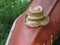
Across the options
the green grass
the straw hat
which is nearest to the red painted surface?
the straw hat

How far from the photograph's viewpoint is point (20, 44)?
77.5 inches

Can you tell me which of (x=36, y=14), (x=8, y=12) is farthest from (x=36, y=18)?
(x=8, y=12)

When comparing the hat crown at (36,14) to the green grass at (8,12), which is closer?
the hat crown at (36,14)

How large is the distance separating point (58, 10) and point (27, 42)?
579 millimetres

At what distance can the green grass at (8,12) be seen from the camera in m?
3.43

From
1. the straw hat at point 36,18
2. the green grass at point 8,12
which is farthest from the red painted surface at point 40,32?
the green grass at point 8,12

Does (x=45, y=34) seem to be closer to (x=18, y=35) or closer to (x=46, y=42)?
(x=46, y=42)

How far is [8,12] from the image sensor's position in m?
3.63

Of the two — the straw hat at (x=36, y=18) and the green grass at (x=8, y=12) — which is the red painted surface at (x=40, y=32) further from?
the green grass at (x=8, y=12)

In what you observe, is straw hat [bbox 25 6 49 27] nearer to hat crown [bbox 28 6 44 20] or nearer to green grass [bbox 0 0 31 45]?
hat crown [bbox 28 6 44 20]

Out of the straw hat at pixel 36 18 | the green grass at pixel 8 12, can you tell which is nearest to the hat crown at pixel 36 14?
the straw hat at pixel 36 18

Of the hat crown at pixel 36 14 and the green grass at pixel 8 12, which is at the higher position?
the hat crown at pixel 36 14

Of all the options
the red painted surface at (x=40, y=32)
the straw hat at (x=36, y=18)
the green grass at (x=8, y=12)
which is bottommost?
the green grass at (x=8, y=12)

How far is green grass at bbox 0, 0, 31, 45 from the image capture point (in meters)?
3.43
